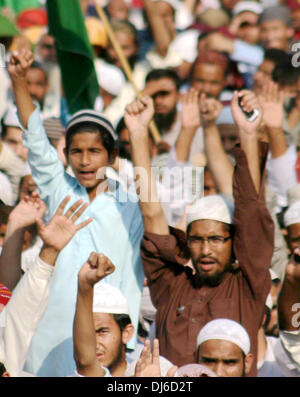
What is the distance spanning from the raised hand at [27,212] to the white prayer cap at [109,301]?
0.72 meters

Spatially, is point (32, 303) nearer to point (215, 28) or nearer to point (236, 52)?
point (236, 52)

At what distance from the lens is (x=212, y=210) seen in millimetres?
6691

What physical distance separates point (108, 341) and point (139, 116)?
1452 millimetres

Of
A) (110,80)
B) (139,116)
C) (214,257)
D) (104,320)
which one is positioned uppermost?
(110,80)

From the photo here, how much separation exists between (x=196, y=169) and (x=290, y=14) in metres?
3.31

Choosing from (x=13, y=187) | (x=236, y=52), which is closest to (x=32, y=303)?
(x=13, y=187)

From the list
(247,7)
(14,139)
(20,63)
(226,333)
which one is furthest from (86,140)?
(247,7)

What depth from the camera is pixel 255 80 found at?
10.0m

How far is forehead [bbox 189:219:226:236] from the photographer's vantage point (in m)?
6.66

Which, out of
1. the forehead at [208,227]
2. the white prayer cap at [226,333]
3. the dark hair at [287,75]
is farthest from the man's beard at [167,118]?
the white prayer cap at [226,333]

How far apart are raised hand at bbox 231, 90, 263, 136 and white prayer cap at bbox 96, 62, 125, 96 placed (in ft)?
12.5

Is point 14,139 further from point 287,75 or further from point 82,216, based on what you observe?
point 82,216

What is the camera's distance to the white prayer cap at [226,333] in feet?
20.1

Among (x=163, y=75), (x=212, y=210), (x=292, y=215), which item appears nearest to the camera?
(x=212, y=210)
